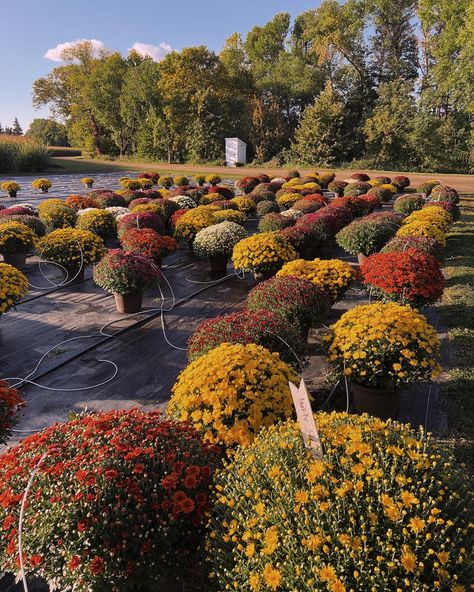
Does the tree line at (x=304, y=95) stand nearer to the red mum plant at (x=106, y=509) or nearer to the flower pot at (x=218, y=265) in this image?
the flower pot at (x=218, y=265)

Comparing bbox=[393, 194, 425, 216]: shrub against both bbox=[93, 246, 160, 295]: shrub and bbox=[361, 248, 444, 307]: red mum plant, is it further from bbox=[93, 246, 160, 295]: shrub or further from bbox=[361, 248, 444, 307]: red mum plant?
bbox=[93, 246, 160, 295]: shrub

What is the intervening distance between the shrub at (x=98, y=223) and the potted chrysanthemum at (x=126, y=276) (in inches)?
198

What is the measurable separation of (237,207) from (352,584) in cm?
1506

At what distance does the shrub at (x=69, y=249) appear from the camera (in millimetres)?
9078

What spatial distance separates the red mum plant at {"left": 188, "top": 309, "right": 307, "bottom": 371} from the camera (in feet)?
14.3

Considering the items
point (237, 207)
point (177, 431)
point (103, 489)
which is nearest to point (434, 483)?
point (177, 431)

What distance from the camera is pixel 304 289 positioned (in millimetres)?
5625

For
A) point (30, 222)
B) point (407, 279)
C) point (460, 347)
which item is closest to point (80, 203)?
point (30, 222)

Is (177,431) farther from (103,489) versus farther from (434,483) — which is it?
(434,483)

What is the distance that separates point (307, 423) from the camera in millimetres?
2201

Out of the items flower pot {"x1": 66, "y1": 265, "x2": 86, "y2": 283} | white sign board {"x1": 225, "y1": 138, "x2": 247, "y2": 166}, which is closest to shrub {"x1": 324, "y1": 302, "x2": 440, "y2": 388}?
flower pot {"x1": 66, "y1": 265, "x2": 86, "y2": 283}

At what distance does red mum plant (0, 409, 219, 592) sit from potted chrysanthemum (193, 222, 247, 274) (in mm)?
7500

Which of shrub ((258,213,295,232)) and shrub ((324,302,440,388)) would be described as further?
shrub ((258,213,295,232))

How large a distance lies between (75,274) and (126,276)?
9.59ft
